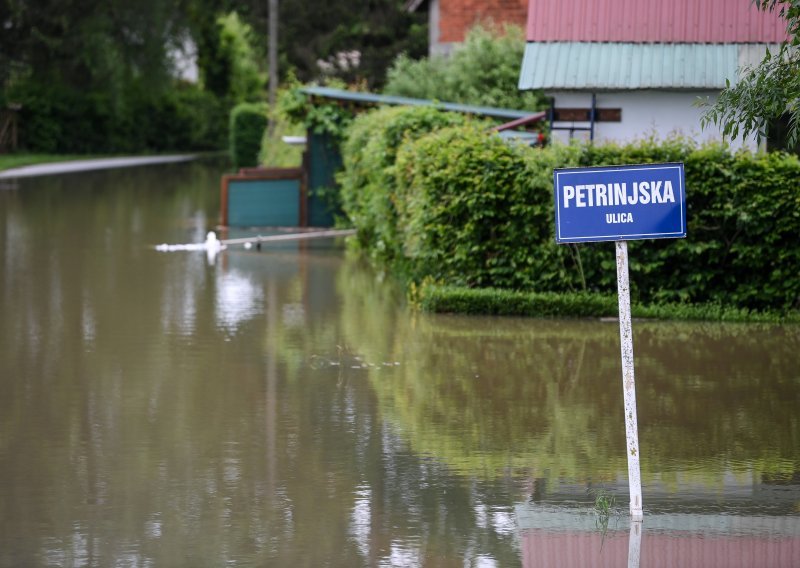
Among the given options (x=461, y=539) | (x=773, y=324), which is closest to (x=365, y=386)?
(x=461, y=539)

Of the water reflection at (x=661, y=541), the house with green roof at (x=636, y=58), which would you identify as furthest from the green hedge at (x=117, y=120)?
the water reflection at (x=661, y=541)

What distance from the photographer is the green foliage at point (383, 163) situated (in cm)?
1912

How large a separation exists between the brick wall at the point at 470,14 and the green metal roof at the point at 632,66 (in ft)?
57.9

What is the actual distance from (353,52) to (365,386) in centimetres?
4093

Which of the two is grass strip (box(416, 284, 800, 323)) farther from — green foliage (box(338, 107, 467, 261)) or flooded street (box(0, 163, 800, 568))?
green foliage (box(338, 107, 467, 261))

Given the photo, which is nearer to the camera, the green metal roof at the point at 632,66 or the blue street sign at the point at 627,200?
the blue street sign at the point at 627,200

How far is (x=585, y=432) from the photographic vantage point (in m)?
10.2

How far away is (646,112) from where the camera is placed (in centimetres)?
1980

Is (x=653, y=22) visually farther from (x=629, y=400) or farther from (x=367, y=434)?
(x=629, y=400)

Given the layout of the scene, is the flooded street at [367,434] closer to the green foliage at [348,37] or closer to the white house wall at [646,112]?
the white house wall at [646,112]

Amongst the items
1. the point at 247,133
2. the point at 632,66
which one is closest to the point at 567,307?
the point at 632,66

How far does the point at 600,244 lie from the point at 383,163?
189 inches

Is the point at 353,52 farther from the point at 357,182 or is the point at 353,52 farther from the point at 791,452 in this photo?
the point at 791,452

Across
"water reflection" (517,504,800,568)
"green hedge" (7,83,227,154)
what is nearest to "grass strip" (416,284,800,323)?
"water reflection" (517,504,800,568)
